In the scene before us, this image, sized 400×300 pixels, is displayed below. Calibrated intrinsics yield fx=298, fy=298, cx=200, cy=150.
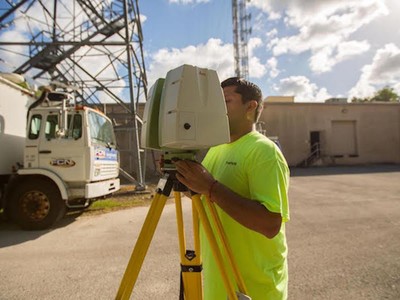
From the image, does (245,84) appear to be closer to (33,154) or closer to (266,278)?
(266,278)

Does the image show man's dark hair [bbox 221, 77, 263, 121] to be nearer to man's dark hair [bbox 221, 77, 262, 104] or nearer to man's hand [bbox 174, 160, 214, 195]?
man's dark hair [bbox 221, 77, 262, 104]

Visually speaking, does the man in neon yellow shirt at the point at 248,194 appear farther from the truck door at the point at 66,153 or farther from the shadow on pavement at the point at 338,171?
the shadow on pavement at the point at 338,171

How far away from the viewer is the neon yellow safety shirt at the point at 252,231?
126 cm

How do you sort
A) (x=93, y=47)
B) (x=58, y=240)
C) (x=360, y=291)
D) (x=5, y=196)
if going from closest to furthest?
(x=360, y=291) < (x=58, y=240) < (x=5, y=196) < (x=93, y=47)

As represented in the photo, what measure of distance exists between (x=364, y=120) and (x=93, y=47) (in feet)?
78.2

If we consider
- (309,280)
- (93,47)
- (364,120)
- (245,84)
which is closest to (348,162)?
(364,120)

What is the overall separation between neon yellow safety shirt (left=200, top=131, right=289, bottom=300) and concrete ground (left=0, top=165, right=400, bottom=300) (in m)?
2.04

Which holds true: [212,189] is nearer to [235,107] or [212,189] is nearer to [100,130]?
[235,107]

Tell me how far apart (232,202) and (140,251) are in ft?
1.49

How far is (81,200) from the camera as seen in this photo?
7.04 metres

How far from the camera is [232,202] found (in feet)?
3.97

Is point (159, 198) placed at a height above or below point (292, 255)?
above

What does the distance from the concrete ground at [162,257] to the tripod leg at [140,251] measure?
2161mm

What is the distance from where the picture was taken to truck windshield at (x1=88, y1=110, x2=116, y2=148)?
671 centimetres
